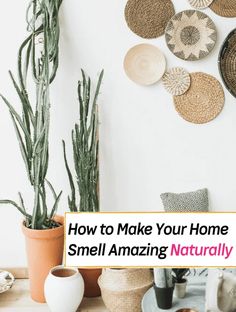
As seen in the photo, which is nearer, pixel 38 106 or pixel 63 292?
pixel 63 292

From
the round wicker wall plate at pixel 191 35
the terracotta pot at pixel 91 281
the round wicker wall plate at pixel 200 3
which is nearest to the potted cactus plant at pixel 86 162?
the terracotta pot at pixel 91 281

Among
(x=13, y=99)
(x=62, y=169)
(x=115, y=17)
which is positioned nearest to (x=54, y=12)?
(x=115, y=17)

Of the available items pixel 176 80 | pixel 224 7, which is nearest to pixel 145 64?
pixel 176 80

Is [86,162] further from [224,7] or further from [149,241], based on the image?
[224,7]

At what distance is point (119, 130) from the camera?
2398 millimetres

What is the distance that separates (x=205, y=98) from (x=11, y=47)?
1003mm

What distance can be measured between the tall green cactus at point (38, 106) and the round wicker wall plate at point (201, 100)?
0.66 m

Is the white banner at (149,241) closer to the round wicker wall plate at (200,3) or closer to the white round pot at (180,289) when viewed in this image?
the white round pot at (180,289)

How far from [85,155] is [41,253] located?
0.50m

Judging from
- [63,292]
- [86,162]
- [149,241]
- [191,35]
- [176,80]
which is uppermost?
[191,35]

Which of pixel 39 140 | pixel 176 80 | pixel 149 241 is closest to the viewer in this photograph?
pixel 149 241

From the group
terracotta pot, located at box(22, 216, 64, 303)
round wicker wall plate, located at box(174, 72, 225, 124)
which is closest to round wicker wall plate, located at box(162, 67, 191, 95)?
round wicker wall plate, located at box(174, 72, 225, 124)

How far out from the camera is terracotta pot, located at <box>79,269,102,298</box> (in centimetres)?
228

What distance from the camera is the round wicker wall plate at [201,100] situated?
2.35 m
